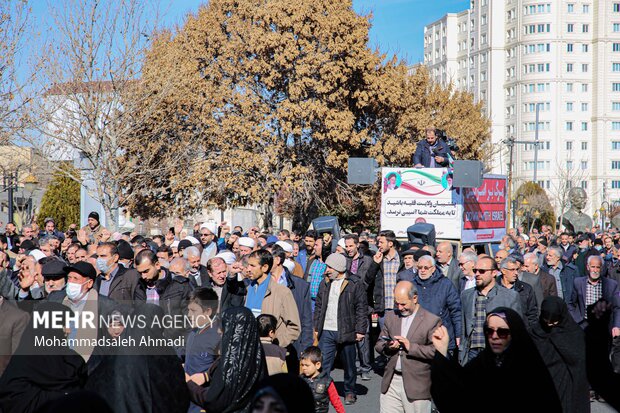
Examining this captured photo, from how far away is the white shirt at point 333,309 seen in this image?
34.6 feet

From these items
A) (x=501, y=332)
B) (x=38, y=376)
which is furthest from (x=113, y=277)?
(x=501, y=332)

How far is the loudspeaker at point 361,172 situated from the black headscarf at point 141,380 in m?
15.4

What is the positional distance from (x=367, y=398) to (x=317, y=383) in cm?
315

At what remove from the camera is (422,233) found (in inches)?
633

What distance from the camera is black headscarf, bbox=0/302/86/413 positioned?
590 centimetres

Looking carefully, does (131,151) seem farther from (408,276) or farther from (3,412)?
(3,412)

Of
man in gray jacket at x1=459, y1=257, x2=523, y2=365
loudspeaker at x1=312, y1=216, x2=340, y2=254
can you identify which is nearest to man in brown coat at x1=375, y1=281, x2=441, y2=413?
man in gray jacket at x1=459, y1=257, x2=523, y2=365

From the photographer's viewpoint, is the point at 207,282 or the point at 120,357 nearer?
the point at 120,357

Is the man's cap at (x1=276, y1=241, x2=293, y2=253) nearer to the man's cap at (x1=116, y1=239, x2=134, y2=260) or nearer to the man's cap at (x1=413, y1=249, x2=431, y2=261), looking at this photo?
the man's cap at (x1=413, y1=249, x2=431, y2=261)

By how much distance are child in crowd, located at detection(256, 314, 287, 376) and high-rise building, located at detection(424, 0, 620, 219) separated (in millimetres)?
105661

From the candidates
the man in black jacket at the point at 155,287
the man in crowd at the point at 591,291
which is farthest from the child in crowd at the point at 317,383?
the man in crowd at the point at 591,291

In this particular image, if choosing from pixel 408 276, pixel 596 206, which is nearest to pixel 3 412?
pixel 408 276

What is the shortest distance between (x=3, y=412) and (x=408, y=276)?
6.18 meters

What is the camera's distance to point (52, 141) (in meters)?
25.4
